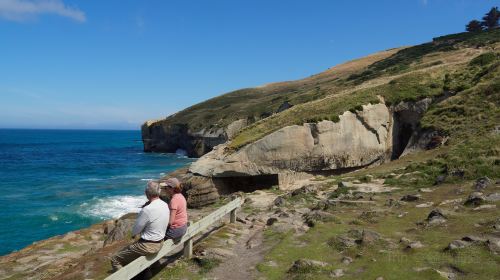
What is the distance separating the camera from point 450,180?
19.1 m

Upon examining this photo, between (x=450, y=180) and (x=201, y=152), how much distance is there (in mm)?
74827

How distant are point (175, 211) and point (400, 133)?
34887 mm

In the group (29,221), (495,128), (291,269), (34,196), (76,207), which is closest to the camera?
(291,269)

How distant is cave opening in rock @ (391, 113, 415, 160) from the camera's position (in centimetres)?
3972

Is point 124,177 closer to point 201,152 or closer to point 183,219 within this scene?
point 201,152

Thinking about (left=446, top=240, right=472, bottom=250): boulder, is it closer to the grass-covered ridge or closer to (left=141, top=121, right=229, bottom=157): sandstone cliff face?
the grass-covered ridge

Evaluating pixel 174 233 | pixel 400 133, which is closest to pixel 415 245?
pixel 174 233

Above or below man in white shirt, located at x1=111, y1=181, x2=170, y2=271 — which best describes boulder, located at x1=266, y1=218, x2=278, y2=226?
below

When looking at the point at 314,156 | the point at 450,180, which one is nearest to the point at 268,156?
the point at 314,156

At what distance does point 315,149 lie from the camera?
34.1 metres

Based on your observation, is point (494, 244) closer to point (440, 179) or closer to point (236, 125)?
point (440, 179)

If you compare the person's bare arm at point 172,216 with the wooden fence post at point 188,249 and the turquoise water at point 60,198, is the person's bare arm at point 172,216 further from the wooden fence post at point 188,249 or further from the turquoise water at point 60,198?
the turquoise water at point 60,198

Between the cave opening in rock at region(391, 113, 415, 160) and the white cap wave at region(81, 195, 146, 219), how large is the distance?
83.6 feet

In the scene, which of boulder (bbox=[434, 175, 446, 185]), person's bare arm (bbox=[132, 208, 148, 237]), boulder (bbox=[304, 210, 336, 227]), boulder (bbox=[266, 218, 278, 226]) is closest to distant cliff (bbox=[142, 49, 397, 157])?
boulder (bbox=[434, 175, 446, 185])
